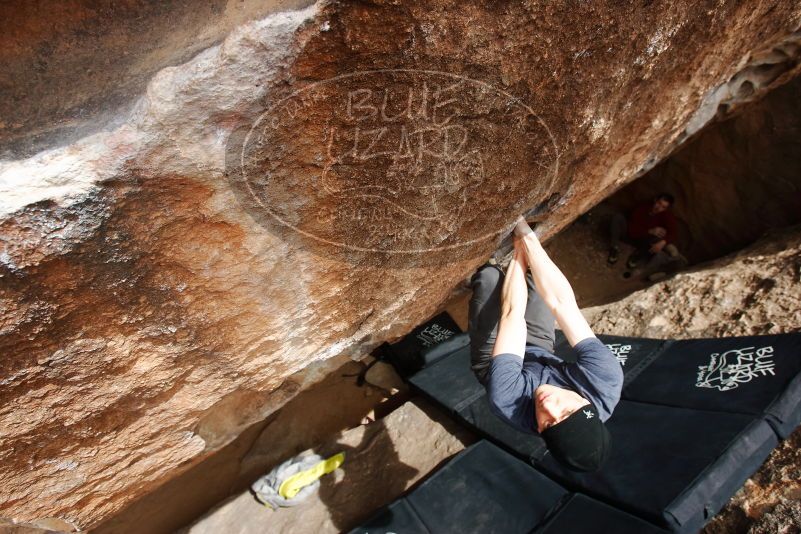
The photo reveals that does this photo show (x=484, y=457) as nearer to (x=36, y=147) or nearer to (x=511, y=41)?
(x=511, y=41)

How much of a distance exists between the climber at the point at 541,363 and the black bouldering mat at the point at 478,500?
2.31ft

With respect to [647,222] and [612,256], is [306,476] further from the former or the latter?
[647,222]

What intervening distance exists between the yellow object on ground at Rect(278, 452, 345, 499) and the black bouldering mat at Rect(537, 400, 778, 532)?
1073 millimetres

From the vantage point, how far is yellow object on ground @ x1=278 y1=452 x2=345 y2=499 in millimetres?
2350

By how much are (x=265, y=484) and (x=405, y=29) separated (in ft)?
7.61

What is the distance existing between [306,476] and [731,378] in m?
2.06

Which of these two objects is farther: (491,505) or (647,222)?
(647,222)

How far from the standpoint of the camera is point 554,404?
51.3 inches

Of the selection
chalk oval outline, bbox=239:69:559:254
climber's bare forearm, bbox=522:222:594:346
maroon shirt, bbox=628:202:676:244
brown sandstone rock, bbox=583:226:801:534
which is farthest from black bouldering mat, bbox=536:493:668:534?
maroon shirt, bbox=628:202:676:244

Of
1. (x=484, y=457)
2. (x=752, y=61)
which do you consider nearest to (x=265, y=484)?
(x=484, y=457)

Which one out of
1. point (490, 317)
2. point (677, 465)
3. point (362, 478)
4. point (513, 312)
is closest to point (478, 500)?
point (362, 478)

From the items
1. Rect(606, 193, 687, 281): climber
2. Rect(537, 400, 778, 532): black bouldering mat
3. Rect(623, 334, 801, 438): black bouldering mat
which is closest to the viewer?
Rect(537, 400, 778, 532): black bouldering mat

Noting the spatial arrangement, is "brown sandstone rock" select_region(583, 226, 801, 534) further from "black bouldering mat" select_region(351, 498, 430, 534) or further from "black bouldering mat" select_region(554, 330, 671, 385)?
"black bouldering mat" select_region(351, 498, 430, 534)

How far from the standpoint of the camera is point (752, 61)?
2.13 m
